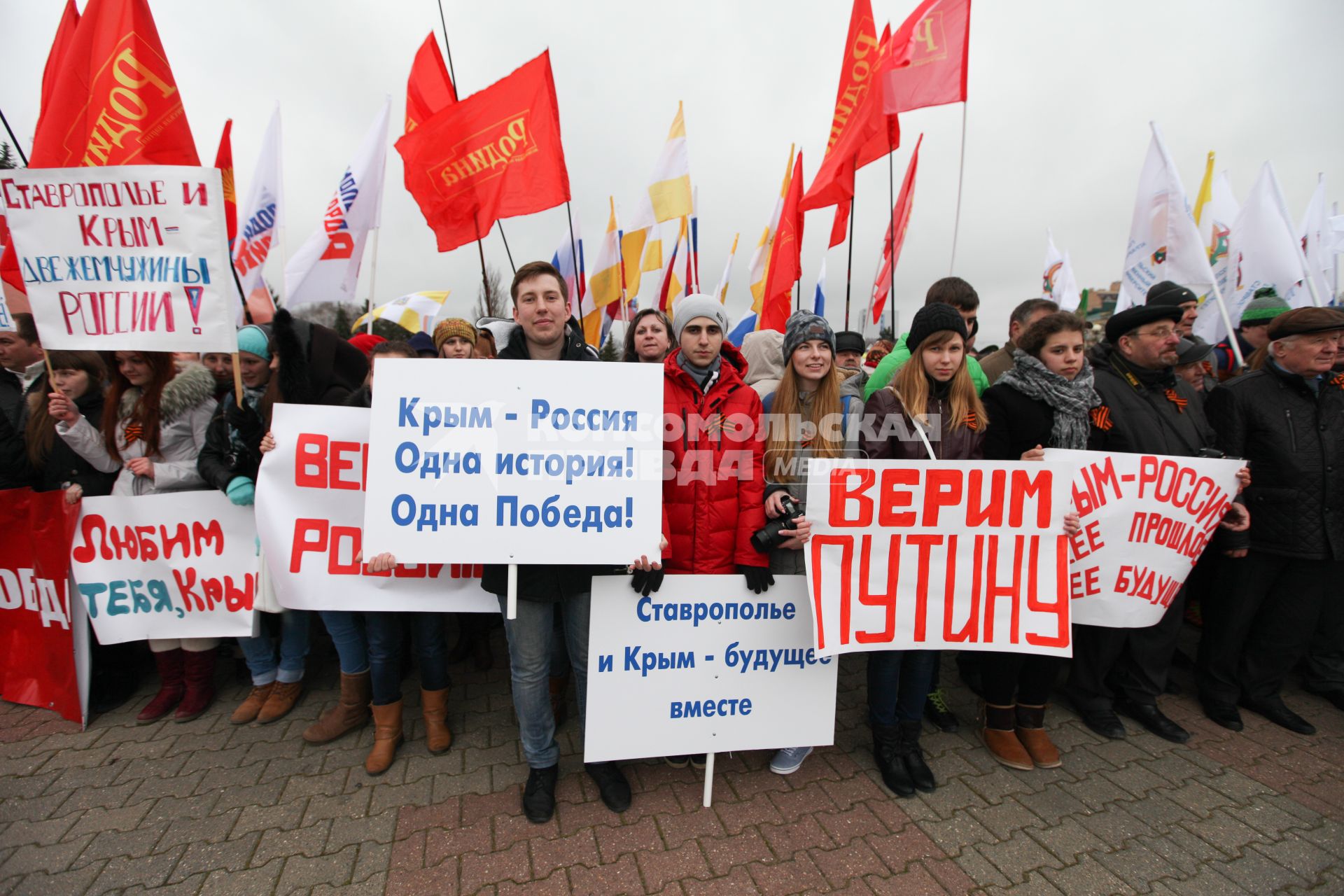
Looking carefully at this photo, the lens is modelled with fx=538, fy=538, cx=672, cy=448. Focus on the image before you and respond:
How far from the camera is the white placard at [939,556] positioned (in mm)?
2494

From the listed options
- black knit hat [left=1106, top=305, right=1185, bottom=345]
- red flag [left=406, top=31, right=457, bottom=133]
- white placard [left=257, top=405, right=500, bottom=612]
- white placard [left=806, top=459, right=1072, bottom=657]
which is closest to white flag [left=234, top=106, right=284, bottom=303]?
red flag [left=406, top=31, right=457, bottom=133]

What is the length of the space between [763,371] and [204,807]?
3.62 m

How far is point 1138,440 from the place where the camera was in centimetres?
303

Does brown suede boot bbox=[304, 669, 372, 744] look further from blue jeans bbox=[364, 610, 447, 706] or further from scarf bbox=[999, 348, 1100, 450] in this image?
scarf bbox=[999, 348, 1100, 450]

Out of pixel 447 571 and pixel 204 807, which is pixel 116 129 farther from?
pixel 204 807

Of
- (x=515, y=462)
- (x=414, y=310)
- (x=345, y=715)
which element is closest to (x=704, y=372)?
(x=515, y=462)

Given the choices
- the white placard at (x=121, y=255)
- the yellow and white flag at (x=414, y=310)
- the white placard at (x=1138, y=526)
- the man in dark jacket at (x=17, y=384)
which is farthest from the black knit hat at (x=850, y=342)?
the yellow and white flag at (x=414, y=310)

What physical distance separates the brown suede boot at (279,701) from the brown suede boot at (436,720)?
3.19 feet

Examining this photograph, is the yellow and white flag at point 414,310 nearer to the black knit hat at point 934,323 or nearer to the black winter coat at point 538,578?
the black winter coat at point 538,578

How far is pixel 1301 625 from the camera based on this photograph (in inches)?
131

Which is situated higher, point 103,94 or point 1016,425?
point 103,94

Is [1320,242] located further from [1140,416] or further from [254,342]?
[254,342]

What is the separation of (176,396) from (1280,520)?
21.4 ft

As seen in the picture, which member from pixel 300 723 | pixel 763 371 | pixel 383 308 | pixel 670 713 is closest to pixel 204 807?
pixel 300 723
